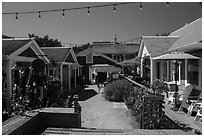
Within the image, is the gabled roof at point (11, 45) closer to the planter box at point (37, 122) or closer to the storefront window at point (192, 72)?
the planter box at point (37, 122)

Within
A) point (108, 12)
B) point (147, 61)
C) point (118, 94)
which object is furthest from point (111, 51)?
point (108, 12)

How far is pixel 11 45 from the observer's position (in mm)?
9547

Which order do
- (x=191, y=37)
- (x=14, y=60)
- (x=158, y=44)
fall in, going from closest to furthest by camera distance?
(x=191, y=37) → (x=14, y=60) → (x=158, y=44)

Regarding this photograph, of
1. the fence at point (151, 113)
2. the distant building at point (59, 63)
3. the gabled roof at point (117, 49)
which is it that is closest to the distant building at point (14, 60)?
the distant building at point (59, 63)

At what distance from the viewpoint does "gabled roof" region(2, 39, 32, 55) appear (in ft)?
28.8

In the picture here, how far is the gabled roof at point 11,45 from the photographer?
8781 millimetres

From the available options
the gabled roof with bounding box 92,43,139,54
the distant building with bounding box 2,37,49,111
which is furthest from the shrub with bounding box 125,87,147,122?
the gabled roof with bounding box 92,43,139,54

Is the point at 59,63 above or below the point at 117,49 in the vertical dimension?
below

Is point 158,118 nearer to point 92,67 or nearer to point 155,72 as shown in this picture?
point 155,72


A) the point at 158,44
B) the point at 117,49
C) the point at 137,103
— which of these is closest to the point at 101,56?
the point at 117,49

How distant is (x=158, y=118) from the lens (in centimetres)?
479

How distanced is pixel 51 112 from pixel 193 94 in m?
5.69

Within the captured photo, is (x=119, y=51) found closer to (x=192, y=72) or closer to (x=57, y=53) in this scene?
(x=57, y=53)

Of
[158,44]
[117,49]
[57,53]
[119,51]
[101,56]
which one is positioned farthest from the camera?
[117,49]
